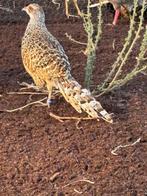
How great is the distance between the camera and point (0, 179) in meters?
5.29

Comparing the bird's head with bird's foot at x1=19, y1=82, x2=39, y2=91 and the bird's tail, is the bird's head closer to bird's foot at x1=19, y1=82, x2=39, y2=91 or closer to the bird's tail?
bird's foot at x1=19, y1=82, x2=39, y2=91

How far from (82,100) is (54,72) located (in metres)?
0.38

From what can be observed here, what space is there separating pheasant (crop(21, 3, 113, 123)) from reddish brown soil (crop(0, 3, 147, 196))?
0.16m

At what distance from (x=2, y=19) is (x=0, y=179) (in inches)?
159

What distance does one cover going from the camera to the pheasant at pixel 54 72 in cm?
607

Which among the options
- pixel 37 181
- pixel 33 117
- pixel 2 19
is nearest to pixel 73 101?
pixel 33 117


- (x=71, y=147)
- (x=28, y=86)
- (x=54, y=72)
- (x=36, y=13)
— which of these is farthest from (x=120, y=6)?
(x=71, y=147)

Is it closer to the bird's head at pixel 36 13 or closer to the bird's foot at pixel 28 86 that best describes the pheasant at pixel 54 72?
the bird's foot at pixel 28 86

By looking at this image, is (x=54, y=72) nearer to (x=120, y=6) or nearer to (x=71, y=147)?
(x=71, y=147)

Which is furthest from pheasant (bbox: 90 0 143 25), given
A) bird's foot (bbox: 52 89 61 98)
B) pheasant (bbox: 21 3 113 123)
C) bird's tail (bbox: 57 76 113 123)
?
bird's tail (bbox: 57 76 113 123)

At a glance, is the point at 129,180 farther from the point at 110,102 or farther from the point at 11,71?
the point at 11,71

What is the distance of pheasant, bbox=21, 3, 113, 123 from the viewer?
6.07 m

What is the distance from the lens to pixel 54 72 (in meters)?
6.25

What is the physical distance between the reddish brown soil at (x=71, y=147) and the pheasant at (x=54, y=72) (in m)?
0.16
